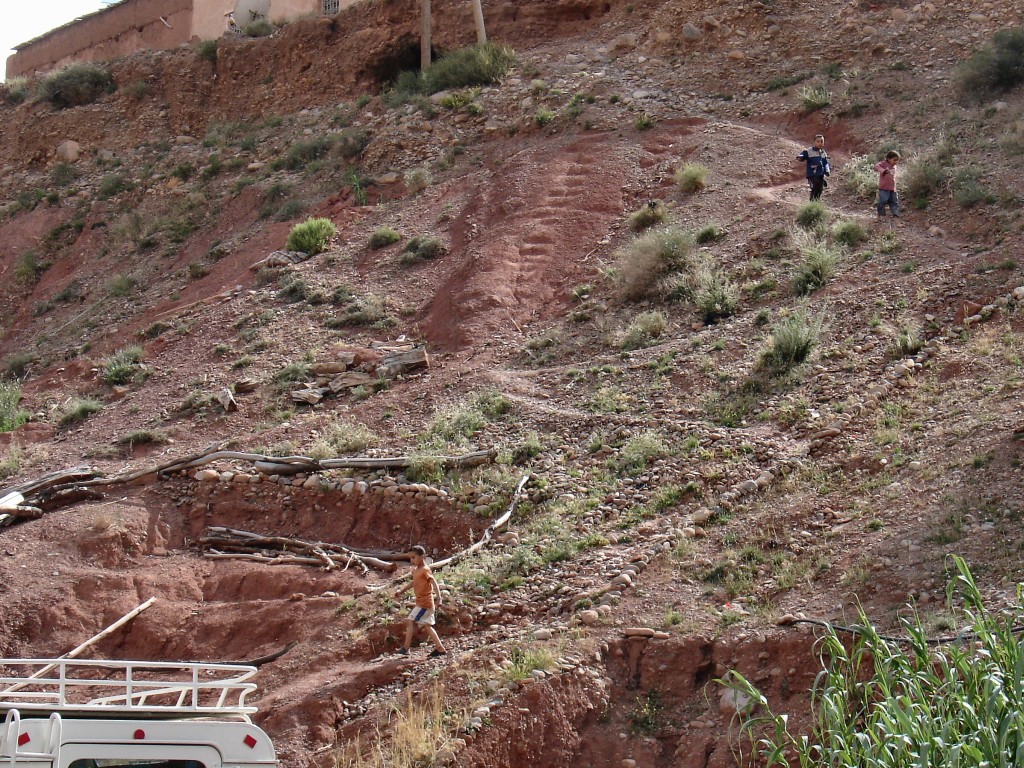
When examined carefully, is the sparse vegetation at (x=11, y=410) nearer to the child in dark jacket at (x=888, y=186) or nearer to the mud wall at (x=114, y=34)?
the child in dark jacket at (x=888, y=186)

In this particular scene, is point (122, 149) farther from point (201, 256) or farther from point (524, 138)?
point (524, 138)

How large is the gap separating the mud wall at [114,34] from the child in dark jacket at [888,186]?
1917 centimetres

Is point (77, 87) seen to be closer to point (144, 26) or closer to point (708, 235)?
point (144, 26)

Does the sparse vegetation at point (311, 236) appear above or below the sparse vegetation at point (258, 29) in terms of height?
below

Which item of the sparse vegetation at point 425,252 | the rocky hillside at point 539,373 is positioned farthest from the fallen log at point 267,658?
the sparse vegetation at point 425,252

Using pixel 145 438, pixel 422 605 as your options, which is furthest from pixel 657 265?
pixel 422 605

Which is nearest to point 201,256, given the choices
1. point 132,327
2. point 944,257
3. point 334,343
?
point 132,327

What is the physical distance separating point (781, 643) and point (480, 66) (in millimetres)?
15883

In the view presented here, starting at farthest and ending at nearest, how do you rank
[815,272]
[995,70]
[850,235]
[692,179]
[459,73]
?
[459,73] < [995,70] < [692,179] < [850,235] < [815,272]

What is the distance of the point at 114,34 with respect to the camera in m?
29.4

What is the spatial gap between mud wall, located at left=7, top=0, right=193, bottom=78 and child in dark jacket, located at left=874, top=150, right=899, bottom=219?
19.2 meters

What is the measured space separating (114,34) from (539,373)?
21140 millimetres

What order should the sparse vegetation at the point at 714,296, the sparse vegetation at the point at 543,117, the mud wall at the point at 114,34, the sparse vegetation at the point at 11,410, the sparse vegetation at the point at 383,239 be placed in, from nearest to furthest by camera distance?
the sparse vegetation at the point at 714,296
the sparse vegetation at the point at 11,410
the sparse vegetation at the point at 383,239
the sparse vegetation at the point at 543,117
the mud wall at the point at 114,34

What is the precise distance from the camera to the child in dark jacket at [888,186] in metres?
14.3
